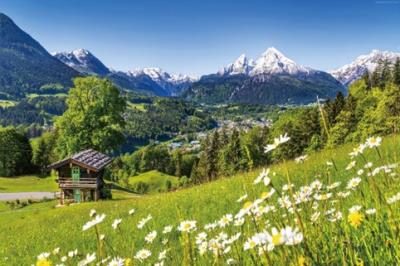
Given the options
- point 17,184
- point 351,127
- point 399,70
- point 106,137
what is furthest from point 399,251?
point 399,70

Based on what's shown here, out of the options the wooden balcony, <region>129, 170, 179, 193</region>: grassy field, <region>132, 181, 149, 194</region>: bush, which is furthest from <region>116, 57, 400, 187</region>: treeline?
<region>132, 181, 149, 194</region>: bush

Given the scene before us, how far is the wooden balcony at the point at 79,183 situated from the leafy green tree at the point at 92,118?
622cm

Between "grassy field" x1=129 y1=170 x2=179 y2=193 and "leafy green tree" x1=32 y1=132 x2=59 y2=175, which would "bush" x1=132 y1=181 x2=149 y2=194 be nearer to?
"grassy field" x1=129 y1=170 x2=179 y2=193

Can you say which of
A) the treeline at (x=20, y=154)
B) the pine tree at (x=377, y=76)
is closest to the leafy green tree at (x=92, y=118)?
the treeline at (x=20, y=154)

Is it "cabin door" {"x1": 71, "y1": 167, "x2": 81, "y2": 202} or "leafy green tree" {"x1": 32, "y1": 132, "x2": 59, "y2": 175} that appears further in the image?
"leafy green tree" {"x1": 32, "y1": 132, "x2": 59, "y2": 175}

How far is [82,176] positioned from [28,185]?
35245mm

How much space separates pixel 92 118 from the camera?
45.2 metres

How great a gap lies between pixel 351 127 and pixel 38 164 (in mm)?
63434

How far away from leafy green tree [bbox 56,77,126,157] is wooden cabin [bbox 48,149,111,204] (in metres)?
4.95

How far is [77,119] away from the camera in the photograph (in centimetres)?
4481

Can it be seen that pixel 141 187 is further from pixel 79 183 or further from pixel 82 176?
pixel 79 183

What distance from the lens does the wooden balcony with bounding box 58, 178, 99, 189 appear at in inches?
1519

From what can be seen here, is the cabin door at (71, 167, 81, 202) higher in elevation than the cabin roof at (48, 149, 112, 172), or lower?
lower

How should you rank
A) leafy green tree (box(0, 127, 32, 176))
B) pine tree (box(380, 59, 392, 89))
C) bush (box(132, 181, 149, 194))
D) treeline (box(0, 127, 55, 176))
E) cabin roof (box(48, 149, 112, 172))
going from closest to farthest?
cabin roof (box(48, 149, 112, 172)), leafy green tree (box(0, 127, 32, 176)), treeline (box(0, 127, 55, 176)), pine tree (box(380, 59, 392, 89)), bush (box(132, 181, 149, 194))
